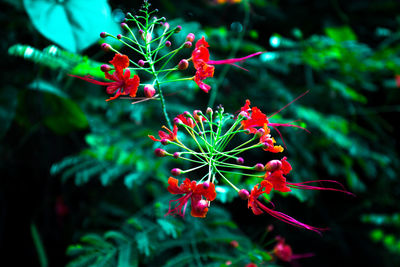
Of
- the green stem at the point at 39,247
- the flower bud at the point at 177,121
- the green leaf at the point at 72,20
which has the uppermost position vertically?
the green leaf at the point at 72,20

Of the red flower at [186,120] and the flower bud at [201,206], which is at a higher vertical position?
the red flower at [186,120]

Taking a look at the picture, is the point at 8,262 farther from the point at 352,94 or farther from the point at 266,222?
the point at 352,94

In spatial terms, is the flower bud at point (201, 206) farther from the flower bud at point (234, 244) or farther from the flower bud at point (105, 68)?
the flower bud at point (234, 244)

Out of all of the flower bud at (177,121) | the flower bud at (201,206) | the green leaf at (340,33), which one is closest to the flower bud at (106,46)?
the flower bud at (177,121)

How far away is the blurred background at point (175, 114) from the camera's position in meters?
1.56

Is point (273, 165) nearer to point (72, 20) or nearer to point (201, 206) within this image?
point (201, 206)

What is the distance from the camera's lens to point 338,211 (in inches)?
123

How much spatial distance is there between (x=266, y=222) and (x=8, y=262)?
5.72 ft

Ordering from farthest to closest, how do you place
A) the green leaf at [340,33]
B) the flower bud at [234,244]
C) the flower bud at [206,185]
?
the green leaf at [340,33], the flower bud at [234,244], the flower bud at [206,185]

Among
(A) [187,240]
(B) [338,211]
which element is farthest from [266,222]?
(B) [338,211]

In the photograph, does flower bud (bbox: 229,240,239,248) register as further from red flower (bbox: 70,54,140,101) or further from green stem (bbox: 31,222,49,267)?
green stem (bbox: 31,222,49,267)

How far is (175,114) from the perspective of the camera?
2.18 metres

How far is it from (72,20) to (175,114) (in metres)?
0.91

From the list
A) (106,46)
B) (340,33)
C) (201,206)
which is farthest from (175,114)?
(340,33)
